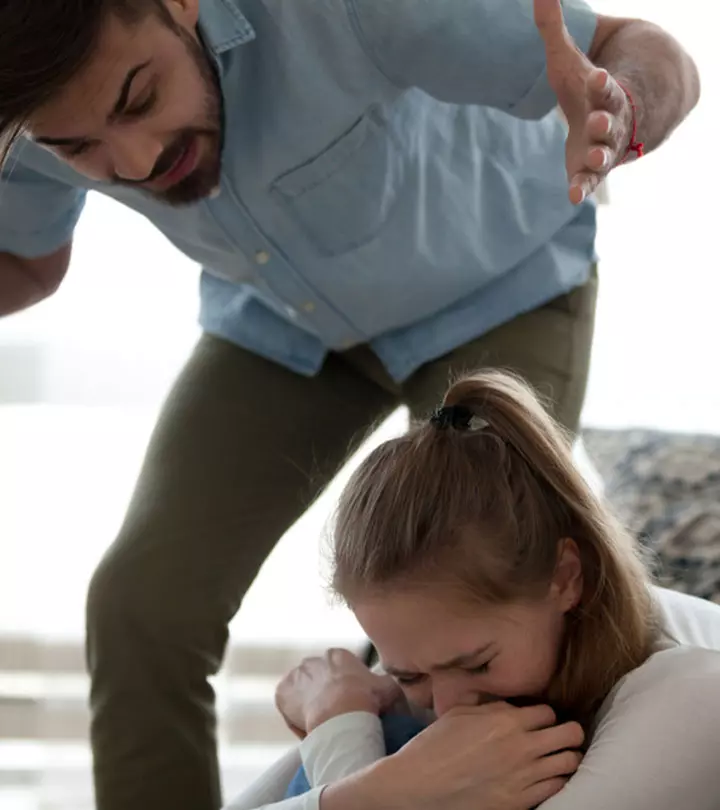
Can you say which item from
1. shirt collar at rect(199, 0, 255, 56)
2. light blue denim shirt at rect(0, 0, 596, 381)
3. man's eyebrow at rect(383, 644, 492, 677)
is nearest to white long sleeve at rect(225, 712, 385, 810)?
man's eyebrow at rect(383, 644, 492, 677)

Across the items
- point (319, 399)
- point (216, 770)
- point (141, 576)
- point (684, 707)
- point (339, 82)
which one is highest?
point (339, 82)

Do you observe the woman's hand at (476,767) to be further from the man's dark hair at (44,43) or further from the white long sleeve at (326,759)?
the man's dark hair at (44,43)

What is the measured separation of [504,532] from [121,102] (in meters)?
0.50

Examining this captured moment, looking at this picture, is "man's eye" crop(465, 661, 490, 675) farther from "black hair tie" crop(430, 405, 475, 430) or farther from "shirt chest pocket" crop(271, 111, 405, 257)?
"shirt chest pocket" crop(271, 111, 405, 257)

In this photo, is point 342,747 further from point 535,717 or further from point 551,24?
point 551,24

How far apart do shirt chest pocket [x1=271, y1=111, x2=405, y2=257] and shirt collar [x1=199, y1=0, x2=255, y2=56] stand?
140 millimetres

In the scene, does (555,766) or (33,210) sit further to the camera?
(33,210)

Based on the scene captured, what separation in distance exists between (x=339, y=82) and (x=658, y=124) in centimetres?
33

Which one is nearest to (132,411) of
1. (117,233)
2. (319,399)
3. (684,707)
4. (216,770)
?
(117,233)

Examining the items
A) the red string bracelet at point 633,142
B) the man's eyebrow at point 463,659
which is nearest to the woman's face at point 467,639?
the man's eyebrow at point 463,659

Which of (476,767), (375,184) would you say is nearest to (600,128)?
(375,184)

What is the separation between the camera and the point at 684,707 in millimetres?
878

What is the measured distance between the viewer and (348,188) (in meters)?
1.17

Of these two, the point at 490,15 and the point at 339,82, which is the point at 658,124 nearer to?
the point at 490,15
